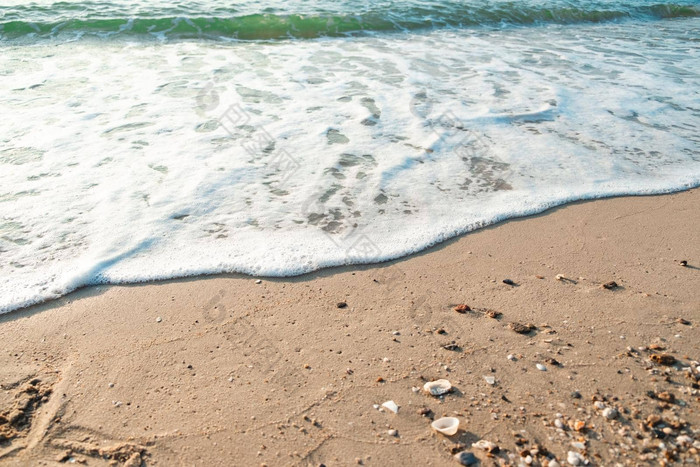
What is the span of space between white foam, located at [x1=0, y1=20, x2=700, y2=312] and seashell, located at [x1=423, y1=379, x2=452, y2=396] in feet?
3.17

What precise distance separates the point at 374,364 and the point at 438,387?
28 centimetres

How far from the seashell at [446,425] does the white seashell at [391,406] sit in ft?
0.45

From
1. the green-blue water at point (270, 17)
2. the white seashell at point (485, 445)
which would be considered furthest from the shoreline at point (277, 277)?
the green-blue water at point (270, 17)

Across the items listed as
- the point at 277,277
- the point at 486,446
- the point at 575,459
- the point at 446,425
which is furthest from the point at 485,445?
the point at 277,277

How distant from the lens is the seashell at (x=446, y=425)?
1.76 m

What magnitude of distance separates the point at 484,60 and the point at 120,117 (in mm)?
4776

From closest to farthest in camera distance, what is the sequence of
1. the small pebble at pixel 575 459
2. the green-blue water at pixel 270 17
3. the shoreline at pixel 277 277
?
the small pebble at pixel 575 459 < the shoreline at pixel 277 277 < the green-blue water at pixel 270 17

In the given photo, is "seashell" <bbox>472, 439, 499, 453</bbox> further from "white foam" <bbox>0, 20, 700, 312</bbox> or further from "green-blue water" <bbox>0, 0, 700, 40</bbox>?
"green-blue water" <bbox>0, 0, 700, 40</bbox>

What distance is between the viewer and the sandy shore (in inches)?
67.9

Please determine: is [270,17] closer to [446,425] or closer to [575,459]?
[446,425]

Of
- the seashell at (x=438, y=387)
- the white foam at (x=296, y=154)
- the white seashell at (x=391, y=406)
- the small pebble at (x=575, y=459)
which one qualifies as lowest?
the white seashell at (x=391, y=406)

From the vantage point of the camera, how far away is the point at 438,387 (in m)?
1.95

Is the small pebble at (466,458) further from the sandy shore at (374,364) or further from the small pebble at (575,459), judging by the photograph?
the small pebble at (575,459)

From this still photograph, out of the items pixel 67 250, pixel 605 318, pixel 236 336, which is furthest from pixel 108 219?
pixel 605 318
